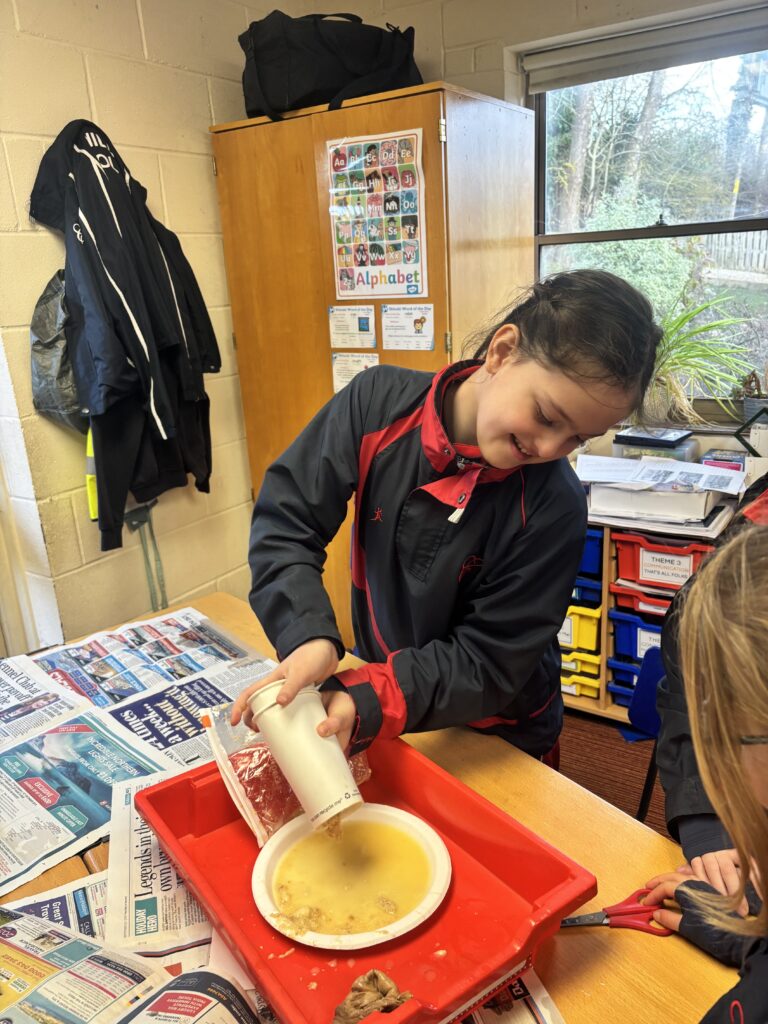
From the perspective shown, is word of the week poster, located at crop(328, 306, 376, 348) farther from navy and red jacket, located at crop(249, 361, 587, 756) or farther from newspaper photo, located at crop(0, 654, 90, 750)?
newspaper photo, located at crop(0, 654, 90, 750)

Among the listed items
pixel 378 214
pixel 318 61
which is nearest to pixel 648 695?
pixel 378 214

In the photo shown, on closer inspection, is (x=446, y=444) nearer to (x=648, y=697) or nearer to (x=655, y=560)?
(x=648, y=697)

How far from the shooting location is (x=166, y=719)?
50.0 inches

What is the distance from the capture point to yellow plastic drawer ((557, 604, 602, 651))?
2486mm

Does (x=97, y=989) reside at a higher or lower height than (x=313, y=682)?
lower

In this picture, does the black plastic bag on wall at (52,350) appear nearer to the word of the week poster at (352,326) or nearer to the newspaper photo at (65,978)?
the word of the week poster at (352,326)

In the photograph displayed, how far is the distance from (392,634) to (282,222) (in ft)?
5.66

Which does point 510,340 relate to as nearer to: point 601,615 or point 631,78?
point 601,615

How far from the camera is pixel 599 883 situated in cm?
91

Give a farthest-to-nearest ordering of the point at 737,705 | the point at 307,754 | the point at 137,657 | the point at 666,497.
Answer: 1. the point at 666,497
2. the point at 137,657
3. the point at 307,754
4. the point at 737,705

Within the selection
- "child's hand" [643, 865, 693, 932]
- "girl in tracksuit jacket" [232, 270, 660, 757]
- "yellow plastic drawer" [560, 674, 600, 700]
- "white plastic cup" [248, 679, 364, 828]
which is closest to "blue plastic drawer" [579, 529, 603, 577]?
"yellow plastic drawer" [560, 674, 600, 700]

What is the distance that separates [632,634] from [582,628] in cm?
16

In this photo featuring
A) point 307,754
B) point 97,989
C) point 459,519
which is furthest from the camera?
point 459,519

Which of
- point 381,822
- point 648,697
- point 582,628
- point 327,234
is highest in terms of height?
point 327,234
